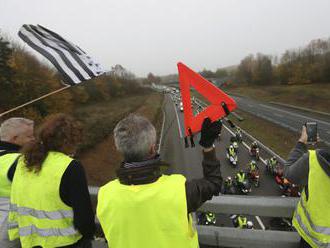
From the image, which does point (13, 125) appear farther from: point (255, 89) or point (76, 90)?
point (255, 89)

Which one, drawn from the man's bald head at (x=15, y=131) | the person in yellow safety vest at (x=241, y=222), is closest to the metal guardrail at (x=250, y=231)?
the man's bald head at (x=15, y=131)

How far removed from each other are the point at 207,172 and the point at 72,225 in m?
1.36

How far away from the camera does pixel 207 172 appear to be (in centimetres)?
207

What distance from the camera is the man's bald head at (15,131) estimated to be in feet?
10.0

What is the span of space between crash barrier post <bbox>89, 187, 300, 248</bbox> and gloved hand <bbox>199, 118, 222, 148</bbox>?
33.5 inches

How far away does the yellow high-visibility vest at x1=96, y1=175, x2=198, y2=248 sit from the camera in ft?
6.13

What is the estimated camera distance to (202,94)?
251cm

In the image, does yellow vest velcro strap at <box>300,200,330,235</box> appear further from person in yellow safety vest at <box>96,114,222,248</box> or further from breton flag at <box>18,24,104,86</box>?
breton flag at <box>18,24,104,86</box>

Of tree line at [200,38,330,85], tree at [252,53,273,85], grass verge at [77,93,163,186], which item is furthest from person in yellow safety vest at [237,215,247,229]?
tree at [252,53,273,85]

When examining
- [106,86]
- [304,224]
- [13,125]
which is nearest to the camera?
[304,224]

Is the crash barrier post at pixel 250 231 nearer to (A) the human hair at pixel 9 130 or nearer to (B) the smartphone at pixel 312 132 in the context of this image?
(B) the smartphone at pixel 312 132

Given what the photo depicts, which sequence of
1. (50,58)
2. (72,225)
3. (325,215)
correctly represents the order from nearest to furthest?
(325,215)
(72,225)
(50,58)

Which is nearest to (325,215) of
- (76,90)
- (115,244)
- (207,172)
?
(207,172)

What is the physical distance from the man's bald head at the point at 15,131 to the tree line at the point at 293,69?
63131 mm
